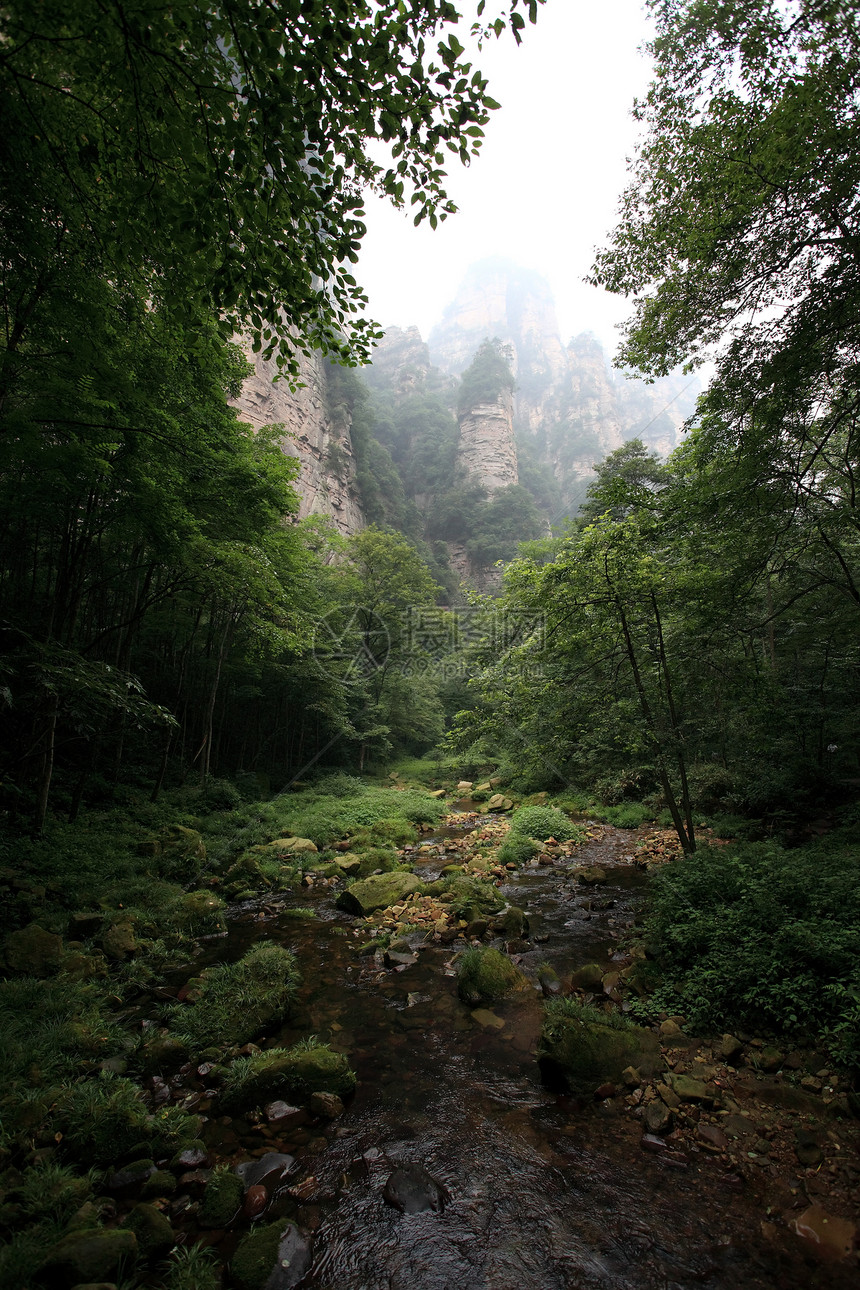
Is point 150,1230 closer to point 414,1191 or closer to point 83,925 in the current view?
point 414,1191

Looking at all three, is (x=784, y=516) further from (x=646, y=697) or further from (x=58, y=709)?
(x=58, y=709)

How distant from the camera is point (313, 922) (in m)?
8.07

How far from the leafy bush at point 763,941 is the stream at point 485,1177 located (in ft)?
4.93

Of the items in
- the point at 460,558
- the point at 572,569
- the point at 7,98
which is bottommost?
the point at 572,569

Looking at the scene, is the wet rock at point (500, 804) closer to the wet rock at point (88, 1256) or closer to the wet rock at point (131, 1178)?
the wet rock at point (131, 1178)

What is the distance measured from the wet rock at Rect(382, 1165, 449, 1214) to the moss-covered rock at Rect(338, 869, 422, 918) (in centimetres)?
511

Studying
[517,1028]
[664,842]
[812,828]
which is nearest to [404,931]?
[517,1028]

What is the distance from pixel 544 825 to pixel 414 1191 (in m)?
10.4

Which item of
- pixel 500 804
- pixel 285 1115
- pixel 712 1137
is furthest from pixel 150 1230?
pixel 500 804

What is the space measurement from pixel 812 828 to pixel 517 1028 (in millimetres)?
7495

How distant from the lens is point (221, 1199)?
3.08 metres

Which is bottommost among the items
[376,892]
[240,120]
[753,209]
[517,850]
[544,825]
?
[376,892]

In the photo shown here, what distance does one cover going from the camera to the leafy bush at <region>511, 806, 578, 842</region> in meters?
12.8

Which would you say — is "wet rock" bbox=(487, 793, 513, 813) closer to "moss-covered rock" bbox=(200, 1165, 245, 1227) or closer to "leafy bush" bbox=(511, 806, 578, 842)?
"leafy bush" bbox=(511, 806, 578, 842)
